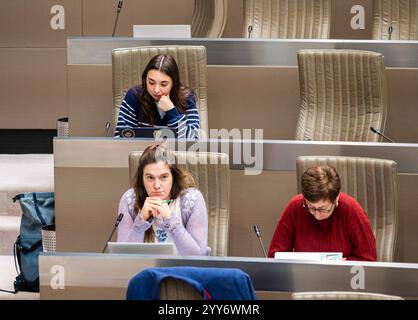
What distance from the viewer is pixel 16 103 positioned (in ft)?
16.8

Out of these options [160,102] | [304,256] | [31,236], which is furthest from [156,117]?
[304,256]

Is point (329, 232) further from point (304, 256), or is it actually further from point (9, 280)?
point (9, 280)

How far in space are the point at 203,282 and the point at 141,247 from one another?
14.3 inches

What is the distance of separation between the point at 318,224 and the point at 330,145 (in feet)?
1.00

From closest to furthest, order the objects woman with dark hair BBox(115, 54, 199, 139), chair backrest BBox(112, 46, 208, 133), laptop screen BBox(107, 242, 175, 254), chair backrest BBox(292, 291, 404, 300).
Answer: chair backrest BBox(292, 291, 404, 300)
laptop screen BBox(107, 242, 175, 254)
woman with dark hair BBox(115, 54, 199, 139)
chair backrest BBox(112, 46, 208, 133)

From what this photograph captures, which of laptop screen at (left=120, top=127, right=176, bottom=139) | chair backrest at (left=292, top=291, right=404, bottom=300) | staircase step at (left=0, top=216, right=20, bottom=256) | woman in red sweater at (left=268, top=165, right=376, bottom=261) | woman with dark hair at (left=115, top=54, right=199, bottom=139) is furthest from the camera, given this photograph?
staircase step at (left=0, top=216, right=20, bottom=256)

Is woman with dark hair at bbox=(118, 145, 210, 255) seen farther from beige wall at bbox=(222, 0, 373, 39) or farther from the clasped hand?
beige wall at bbox=(222, 0, 373, 39)

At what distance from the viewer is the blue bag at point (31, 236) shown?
3391mm

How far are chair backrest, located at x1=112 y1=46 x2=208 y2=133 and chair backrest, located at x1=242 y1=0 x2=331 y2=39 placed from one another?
31.2 inches

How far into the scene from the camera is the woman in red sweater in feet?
9.16

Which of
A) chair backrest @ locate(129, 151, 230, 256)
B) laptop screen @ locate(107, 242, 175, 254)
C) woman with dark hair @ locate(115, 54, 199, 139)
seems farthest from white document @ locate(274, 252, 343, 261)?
woman with dark hair @ locate(115, 54, 199, 139)

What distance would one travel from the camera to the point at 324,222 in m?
2.92
